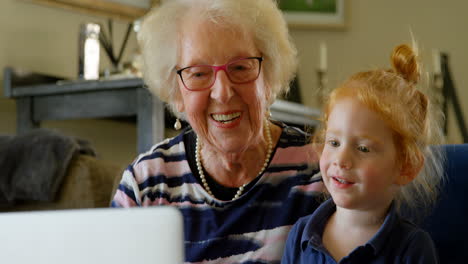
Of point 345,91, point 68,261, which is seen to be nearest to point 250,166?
point 345,91

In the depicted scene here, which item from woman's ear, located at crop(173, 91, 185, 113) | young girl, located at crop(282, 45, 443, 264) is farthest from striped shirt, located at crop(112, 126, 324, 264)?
young girl, located at crop(282, 45, 443, 264)

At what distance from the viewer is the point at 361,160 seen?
1145 millimetres

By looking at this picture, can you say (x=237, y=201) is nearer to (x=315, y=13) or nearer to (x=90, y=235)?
(x=90, y=235)

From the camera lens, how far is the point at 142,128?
2428mm

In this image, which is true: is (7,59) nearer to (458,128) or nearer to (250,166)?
(250,166)

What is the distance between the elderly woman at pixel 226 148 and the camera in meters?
1.48

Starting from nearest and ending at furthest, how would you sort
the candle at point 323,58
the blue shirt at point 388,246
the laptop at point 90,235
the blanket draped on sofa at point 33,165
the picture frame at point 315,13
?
the laptop at point 90,235 < the blue shirt at point 388,246 < the blanket draped on sofa at point 33,165 < the candle at point 323,58 < the picture frame at point 315,13

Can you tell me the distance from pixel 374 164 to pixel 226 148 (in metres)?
0.43

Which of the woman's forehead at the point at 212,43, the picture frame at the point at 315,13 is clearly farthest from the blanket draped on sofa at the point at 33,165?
the picture frame at the point at 315,13

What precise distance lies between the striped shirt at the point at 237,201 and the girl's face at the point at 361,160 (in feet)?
1.10

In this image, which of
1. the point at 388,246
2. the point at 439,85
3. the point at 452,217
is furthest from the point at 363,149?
the point at 439,85

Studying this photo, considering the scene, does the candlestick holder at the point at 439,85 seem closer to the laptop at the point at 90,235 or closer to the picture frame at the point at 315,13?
the picture frame at the point at 315,13

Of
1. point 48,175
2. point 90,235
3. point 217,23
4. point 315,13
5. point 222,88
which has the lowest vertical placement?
point 48,175

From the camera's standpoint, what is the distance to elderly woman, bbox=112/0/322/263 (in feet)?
4.86
